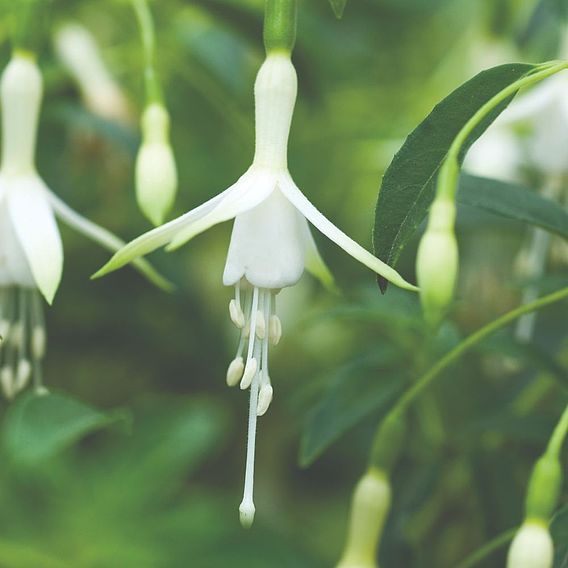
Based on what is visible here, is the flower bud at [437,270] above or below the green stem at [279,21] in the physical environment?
below

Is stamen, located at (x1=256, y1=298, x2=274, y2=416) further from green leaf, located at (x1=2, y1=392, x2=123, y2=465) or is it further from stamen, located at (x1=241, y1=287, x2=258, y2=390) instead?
green leaf, located at (x1=2, y1=392, x2=123, y2=465)

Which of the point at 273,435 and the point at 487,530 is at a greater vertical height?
the point at 273,435

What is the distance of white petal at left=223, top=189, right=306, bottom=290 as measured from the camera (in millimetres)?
836

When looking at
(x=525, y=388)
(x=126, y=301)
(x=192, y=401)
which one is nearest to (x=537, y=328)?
(x=525, y=388)

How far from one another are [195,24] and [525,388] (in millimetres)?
804

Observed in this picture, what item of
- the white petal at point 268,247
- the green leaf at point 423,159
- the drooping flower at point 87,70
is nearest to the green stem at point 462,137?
the green leaf at point 423,159

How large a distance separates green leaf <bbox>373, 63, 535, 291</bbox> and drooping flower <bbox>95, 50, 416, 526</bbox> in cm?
4

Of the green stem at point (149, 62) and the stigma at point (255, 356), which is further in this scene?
the green stem at point (149, 62)

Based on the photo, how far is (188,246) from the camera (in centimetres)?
189

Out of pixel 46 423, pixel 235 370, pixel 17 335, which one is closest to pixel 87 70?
pixel 17 335

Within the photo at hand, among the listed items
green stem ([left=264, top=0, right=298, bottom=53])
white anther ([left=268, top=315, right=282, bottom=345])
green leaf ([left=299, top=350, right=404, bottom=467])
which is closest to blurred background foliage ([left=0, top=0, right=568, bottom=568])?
green leaf ([left=299, top=350, right=404, bottom=467])

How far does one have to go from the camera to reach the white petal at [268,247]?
0.84m

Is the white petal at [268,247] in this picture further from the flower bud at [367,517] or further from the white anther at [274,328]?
the flower bud at [367,517]

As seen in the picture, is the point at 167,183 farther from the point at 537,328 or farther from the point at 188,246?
the point at 188,246
